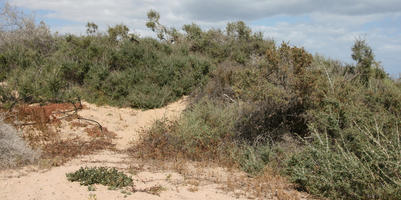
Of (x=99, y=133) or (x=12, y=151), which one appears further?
(x=99, y=133)

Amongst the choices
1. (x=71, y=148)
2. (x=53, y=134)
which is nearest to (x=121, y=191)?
(x=71, y=148)

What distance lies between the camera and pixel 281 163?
761 cm

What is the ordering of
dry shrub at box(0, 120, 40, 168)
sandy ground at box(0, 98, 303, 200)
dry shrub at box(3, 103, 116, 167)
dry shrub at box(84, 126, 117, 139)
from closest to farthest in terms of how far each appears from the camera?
sandy ground at box(0, 98, 303, 200) → dry shrub at box(0, 120, 40, 168) → dry shrub at box(3, 103, 116, 167) → dry shrub at box(84, 126, 117, 139)

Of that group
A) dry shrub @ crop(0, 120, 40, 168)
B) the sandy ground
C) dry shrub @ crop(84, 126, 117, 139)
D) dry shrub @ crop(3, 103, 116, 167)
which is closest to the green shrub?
the sandy ground

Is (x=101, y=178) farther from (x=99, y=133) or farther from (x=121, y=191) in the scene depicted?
(x=99, y=133)

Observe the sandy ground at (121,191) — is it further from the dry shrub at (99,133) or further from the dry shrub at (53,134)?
the dry shrub at (99,133)

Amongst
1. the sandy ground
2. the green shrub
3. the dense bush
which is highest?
the dense bush

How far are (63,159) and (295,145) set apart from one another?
4.97 meters

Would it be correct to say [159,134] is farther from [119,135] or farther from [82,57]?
[82,57]

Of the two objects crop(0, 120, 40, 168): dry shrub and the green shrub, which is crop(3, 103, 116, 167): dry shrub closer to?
crop(0, 120, 40, 168): dry shrub

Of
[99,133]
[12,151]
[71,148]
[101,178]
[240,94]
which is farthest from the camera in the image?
[99,133]

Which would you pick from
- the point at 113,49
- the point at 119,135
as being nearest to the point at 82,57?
the point at 113,49

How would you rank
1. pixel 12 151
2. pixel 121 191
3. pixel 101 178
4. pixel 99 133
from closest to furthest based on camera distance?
pixel 121 191, pixel 101 178, pixel 12 151, pixel 99 133

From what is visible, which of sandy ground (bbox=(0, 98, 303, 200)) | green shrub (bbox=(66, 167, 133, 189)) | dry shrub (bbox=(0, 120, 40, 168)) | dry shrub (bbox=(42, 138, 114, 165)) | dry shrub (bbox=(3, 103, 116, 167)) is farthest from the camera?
dry shrub (bbox=(3, 103, 116, 167))
